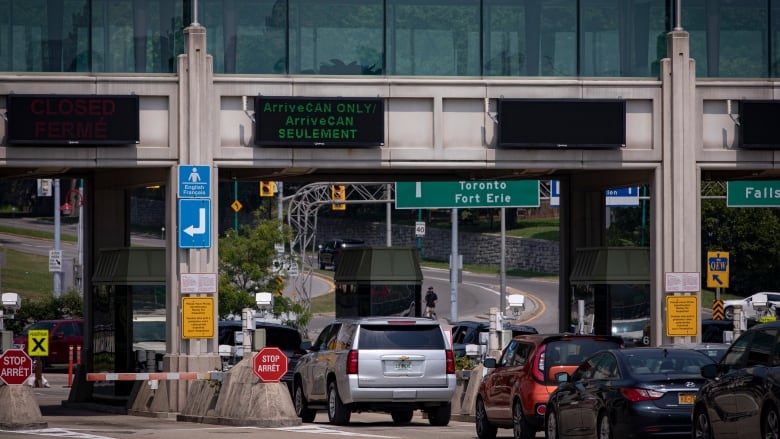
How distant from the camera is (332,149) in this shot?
94.9ft

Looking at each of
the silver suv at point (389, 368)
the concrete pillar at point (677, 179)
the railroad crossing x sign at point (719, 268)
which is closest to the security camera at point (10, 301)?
the silver suv at point (389, 368)

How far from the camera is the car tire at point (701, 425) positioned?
16.0 meters

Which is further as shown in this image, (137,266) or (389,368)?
(137,266)

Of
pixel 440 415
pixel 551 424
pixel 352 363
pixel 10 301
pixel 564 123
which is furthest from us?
pixel 10 301

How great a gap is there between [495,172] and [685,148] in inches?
163

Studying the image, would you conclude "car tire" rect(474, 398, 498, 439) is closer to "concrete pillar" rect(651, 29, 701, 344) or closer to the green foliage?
"concrete pillar" rect(651, 29, 701, 344)

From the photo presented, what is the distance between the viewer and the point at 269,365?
2395cm

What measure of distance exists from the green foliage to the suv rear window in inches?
1431

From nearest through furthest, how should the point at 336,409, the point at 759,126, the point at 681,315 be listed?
the point at 336,409 < the point at 681,315 < the point at 759,126

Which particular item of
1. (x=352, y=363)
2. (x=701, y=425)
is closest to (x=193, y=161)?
(x=352, y=363)

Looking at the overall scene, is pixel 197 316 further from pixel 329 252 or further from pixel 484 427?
pixel 329 252

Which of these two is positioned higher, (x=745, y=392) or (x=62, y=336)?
(x=745, y=392)

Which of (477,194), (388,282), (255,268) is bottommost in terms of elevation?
(255,268)

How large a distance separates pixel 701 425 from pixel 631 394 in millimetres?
1061
